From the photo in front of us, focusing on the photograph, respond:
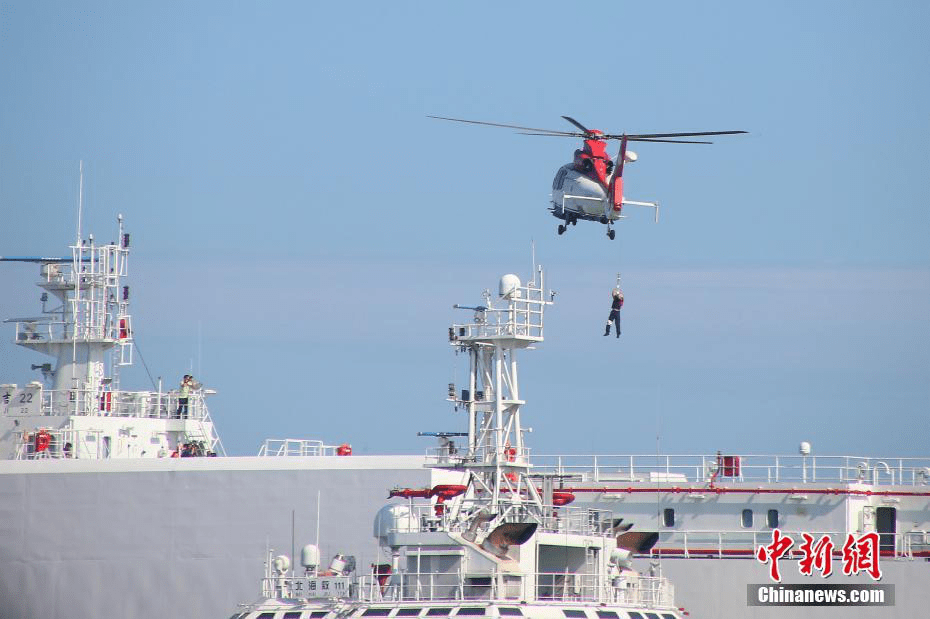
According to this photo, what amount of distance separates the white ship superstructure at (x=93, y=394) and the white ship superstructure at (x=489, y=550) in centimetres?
1494

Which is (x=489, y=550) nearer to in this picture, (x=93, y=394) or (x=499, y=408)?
(x=499, y=408)

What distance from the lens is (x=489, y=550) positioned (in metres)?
40.5

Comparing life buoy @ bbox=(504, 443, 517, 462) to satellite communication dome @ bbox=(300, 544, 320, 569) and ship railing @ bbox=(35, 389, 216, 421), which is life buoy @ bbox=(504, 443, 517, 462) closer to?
satellite communication dome @ bbox=(300, 544, 320, 569)

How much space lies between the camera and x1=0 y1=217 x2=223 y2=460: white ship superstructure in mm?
57000

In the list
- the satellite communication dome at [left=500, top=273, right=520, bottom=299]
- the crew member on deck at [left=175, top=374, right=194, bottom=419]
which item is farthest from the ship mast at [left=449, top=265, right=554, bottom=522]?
the crew member on deck at [left=175, top=374, right=194, bottom=419]

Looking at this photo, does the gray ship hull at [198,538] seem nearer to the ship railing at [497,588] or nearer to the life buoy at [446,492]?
the life buoy at [446,492]

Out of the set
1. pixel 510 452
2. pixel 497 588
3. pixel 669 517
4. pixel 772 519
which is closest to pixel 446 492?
pixel 510 452

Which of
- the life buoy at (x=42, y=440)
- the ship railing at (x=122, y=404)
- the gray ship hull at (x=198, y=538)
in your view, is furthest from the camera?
the ship railing at (x=122, y=404)

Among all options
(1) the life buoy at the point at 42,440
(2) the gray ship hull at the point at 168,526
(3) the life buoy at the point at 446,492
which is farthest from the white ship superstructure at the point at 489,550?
(1) the life buoy at the point at 42,440

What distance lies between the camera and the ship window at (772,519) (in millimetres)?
54281

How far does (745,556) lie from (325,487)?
13.0m

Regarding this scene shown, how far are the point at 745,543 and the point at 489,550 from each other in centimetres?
1599

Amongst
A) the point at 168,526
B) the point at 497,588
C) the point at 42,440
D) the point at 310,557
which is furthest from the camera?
the point at 42,440

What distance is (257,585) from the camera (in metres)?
50.8
